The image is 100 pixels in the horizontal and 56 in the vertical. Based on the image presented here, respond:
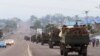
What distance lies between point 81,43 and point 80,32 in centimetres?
93

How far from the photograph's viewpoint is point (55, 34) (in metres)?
57.4

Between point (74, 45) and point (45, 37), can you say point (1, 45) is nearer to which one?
point (45, 37)

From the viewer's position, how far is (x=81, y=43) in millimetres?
31562

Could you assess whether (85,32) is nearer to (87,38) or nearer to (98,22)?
(87,38)

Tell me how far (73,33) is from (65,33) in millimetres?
682

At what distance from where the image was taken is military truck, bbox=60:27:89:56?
31.6m

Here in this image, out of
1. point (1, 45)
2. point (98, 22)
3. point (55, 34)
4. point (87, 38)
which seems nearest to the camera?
point (87, 38)

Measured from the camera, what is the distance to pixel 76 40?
31.7 m

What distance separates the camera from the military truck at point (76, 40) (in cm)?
3158

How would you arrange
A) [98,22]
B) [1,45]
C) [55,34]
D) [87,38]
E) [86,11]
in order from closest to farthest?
[87,38]
[55,34]
[1,45]
[86,11]
[98,22]

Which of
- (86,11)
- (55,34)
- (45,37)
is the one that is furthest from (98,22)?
(55,34)

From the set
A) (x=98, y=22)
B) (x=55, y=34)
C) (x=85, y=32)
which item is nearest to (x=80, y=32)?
(x=85, y=32)

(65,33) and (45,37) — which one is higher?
(65,33)

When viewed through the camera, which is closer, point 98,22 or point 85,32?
point 85,32
